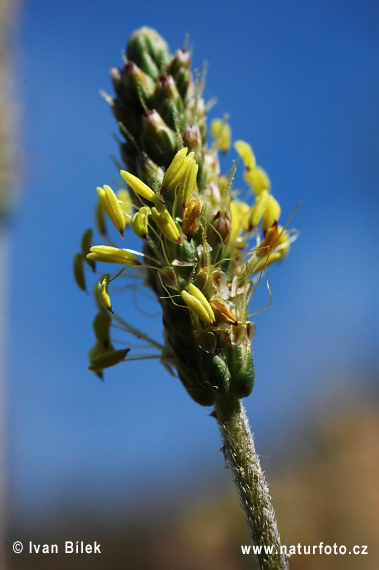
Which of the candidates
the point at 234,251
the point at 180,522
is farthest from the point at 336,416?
the point at 234,251

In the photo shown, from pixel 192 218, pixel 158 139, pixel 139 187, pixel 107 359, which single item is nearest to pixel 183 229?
pixel 192 218

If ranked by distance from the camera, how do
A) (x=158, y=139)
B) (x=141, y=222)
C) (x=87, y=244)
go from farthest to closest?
(x=87, y=244)
(x=158, y=139)
(x=141, y=222)

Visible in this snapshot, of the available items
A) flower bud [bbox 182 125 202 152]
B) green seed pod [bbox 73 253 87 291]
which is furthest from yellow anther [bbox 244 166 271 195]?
green seed pod [bbox 73 253 87 291]

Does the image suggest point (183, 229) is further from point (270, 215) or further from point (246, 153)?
point (246, 153)

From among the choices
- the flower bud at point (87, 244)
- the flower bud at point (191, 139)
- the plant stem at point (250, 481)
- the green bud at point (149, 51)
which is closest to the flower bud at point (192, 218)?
the flower bud at point (191, 139)

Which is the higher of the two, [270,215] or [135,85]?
[135,85]

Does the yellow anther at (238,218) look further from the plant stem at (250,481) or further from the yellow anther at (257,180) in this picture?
the plant stem at (250,481)

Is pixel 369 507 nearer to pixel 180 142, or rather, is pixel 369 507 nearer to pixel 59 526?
pixel 59 526
